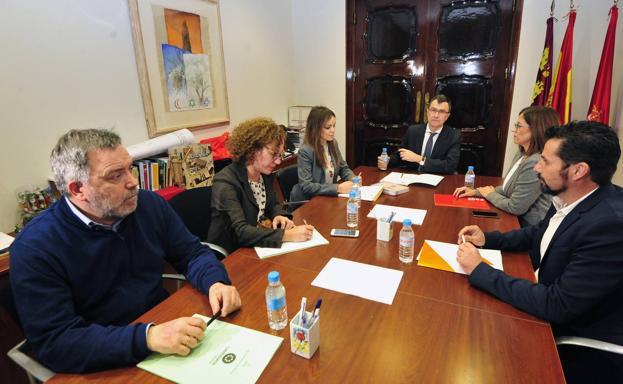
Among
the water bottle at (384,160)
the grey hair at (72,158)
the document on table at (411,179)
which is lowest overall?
the document on table at (411,179)

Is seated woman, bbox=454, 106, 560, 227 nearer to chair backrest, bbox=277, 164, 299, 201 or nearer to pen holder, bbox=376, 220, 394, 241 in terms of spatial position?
pen holder, bbox=376, 220, 394, 241

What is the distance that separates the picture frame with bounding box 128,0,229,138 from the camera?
8.95ft

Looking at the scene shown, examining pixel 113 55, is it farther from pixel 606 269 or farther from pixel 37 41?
pixel 606 269

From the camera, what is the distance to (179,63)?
9.86ft

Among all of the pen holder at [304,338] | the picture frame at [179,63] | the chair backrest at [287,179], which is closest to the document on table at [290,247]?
the pen holder at [304,338]

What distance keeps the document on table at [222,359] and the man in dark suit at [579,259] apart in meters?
0.78

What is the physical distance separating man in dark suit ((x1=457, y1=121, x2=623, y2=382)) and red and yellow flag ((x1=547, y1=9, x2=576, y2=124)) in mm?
2480

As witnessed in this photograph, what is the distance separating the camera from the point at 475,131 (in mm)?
4047

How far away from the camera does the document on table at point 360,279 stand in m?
1.22

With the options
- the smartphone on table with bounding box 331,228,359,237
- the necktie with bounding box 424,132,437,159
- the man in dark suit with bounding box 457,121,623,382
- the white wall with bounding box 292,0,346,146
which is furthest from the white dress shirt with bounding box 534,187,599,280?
the white wall with bounding box 292,0,346,146

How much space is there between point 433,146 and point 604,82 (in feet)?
5.33

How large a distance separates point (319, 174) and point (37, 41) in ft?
6.39

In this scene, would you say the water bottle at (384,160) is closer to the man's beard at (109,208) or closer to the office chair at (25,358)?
the man's beard at (109,208)

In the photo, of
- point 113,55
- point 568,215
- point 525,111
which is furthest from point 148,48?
point 568,215
